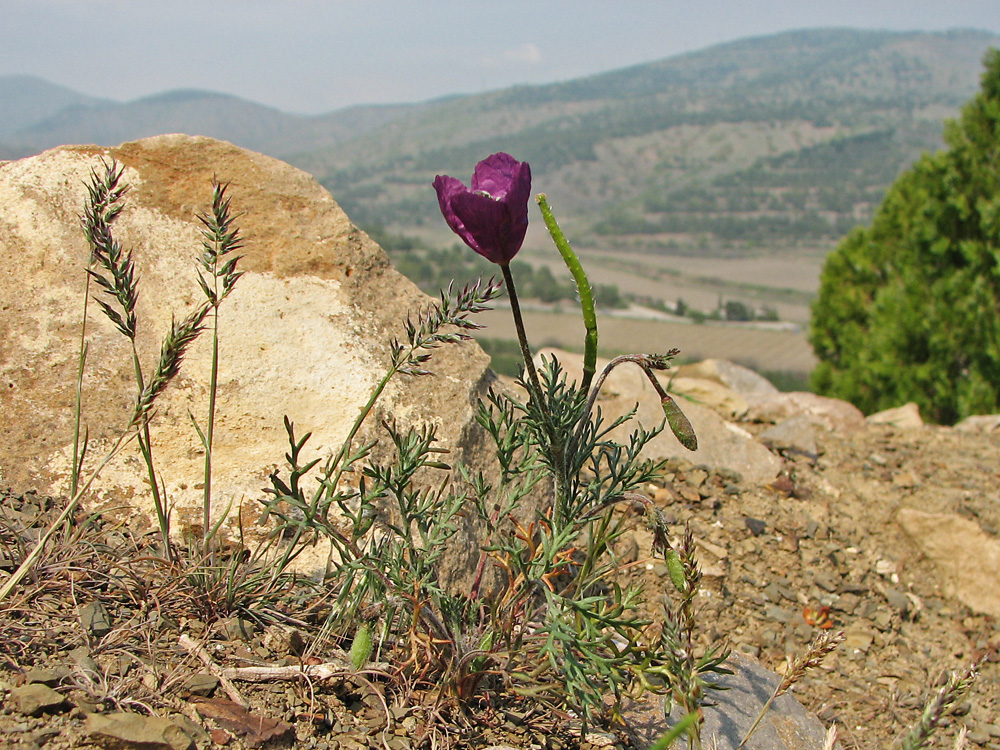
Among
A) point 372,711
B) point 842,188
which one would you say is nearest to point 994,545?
point 372,711

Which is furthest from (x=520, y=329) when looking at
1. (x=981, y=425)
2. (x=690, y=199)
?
(x=690, y=199)

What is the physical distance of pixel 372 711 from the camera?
79.7 inches

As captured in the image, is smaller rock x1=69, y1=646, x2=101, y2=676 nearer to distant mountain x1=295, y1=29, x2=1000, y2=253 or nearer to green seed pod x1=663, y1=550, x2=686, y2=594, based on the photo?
green seed pod x1=663, y1=550, x2=686, y2=594

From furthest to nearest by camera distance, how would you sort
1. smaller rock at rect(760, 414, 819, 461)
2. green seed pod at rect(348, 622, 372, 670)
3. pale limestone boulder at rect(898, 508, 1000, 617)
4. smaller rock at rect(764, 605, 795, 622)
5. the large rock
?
smaller rock at rect(760, 414, 819, 461) → pale limestone boulder at rect(898, 508, 1000, 617) → smaller rock at rect(764, 605, 795, 622) → the large rock → green seed pod at rect(348, 622, 372, 670)

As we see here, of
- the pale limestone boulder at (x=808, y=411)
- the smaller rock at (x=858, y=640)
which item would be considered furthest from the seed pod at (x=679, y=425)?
the pale limestone boulder at (x=808, y=411)

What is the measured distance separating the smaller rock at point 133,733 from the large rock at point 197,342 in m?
0.89

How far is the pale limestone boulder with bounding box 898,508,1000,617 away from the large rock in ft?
8.61

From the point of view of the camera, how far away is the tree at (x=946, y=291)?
360 inches

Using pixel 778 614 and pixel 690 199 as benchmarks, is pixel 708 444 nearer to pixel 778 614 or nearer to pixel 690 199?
pixel 778 614

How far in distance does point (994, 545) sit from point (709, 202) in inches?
5416

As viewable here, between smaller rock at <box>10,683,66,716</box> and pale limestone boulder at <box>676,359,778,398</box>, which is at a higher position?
smaller rock at <box>10,683,66,716</box>

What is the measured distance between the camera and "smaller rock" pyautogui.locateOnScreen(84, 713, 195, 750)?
1.58 m

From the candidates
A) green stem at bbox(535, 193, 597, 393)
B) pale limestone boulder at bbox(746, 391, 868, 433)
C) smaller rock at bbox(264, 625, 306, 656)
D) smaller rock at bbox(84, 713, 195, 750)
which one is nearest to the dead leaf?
smaller rock at bbox(84, 713, 195, 750)

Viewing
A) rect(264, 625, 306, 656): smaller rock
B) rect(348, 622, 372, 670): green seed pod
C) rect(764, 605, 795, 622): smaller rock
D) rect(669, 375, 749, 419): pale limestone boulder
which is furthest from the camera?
Answer: rect(669, 375, 749, 419): pale limestone boulder
